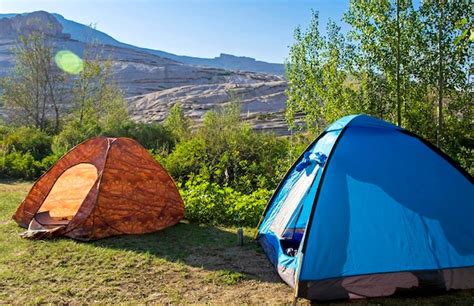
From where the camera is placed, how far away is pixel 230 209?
745 cm

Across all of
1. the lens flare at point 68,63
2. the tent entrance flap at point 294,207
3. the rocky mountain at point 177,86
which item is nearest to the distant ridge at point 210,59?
the rocky mountain at point 177,86

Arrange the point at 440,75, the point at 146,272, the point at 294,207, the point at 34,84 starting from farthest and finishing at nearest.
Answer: the point at 34,84 → the point at 440,75 → the point at 294,207 → the point at 146,272

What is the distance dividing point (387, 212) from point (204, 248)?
2.72m

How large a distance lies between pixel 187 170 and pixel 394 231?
7.06 m

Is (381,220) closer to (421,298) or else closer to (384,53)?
(421,298)

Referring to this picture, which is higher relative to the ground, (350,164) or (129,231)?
(350,164)

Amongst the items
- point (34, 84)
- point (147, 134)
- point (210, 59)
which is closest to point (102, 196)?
Result: point (147, 134)

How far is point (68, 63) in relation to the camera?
2577 centimetres

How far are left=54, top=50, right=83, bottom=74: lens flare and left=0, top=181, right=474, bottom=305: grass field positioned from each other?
1869cm

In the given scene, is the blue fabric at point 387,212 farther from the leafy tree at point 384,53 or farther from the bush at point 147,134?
the bush at point 147,134

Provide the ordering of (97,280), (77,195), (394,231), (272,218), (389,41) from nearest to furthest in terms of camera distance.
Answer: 1. (394,231)
2. (97,280)
3. (272,218)
4. (77,195)
5. (389,41)

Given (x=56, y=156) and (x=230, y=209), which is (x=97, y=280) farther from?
(x=56, y=156)

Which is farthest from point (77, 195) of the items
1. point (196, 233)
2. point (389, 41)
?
point (389, 41)

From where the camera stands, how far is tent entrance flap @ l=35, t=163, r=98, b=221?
7148mm
